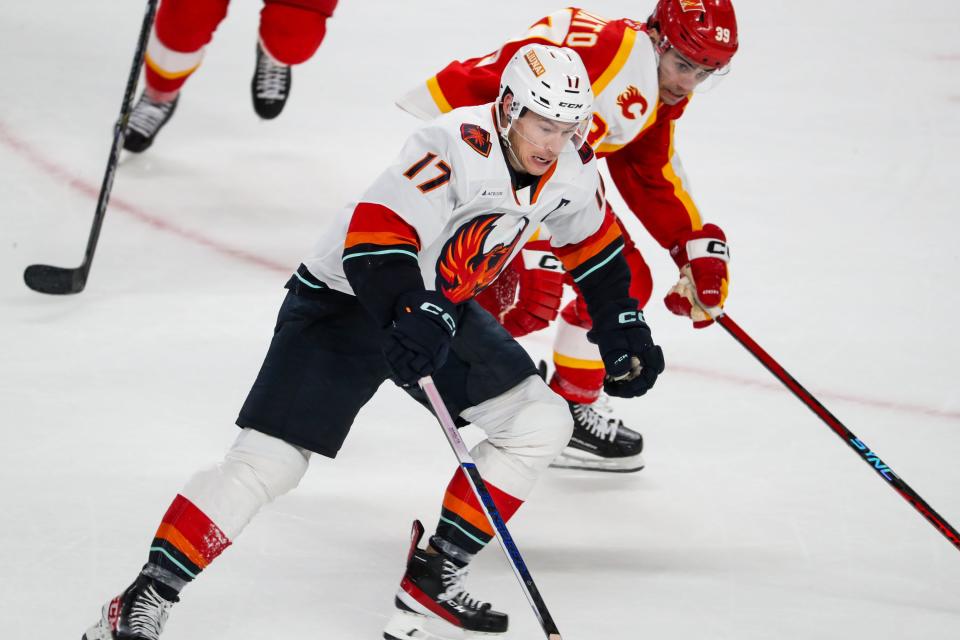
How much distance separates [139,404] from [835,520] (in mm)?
1705

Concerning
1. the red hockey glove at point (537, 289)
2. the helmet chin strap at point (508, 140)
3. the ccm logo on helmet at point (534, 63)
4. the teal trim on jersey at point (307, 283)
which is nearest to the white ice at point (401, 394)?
the red hockey glove at point (537, 289)

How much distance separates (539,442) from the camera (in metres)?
2.29

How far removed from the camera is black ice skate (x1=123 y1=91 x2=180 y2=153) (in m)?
4.62

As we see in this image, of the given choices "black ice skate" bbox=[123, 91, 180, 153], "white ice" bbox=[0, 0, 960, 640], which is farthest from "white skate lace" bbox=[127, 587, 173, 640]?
"black ice skate" bbox=[123, 91, 180, 153]

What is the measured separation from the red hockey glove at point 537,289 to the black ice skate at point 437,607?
1.01 metres

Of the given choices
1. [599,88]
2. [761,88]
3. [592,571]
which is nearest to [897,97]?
[761,88]

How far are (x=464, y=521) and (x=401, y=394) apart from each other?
116cm

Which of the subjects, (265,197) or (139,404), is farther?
(265,197)

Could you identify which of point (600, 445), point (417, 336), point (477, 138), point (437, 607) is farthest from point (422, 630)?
point (600, 445)

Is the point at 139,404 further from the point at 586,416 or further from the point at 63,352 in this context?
the point at 586,416

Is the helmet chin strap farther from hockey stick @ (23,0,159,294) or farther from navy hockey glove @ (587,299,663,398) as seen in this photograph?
hockey stick @ (23,0,159,294)

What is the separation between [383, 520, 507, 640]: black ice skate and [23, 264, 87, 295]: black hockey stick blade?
1.85 meters

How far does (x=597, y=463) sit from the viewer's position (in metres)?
3.26

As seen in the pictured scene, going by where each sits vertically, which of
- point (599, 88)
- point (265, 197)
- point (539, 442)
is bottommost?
point (265, 197)
